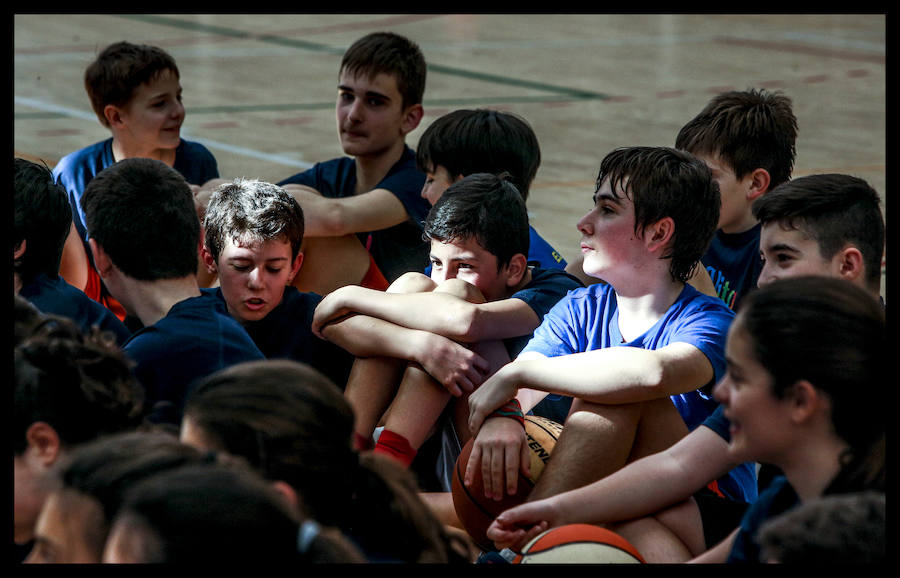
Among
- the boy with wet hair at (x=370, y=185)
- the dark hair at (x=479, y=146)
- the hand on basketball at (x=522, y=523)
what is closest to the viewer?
the hand on basketball at (x=522, y=523)

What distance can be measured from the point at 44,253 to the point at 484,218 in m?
1.48

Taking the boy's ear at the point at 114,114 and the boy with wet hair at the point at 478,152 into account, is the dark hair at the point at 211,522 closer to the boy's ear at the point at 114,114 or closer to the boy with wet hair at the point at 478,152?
the boy with wet hair at the point at 478,152

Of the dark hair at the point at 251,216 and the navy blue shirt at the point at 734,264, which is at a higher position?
the dark hair at the point at 251,216

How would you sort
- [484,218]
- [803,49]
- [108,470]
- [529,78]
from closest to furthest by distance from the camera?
[108,470] < [484,218] < [529,78] < [803,49]

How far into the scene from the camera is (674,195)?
11.5 feet

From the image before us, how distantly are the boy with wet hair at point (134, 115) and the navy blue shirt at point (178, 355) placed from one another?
2519 millimetres

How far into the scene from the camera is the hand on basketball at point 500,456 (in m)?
3.14

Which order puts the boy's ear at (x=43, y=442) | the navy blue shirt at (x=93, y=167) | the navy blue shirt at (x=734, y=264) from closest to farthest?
the boy's ear at (x=43, y=442), the navy blue shirt at (x=734, y=264), the navy blue shirt at (x=93, y=167)

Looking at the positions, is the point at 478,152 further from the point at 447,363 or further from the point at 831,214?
the point at 831,214

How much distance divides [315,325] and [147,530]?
206cm

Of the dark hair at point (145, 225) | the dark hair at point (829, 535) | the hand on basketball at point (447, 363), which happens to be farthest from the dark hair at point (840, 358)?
the dark hair at point (145, 225)

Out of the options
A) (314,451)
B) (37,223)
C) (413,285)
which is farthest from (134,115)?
(314,451)

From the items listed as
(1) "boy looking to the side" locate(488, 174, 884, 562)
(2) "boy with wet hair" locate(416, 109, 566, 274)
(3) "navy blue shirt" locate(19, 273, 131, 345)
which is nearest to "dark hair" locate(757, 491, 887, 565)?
(1) "boy looking to the side" locate(488, 174, 884, 562)

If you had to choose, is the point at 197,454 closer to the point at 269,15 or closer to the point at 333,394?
the point at 333,394
